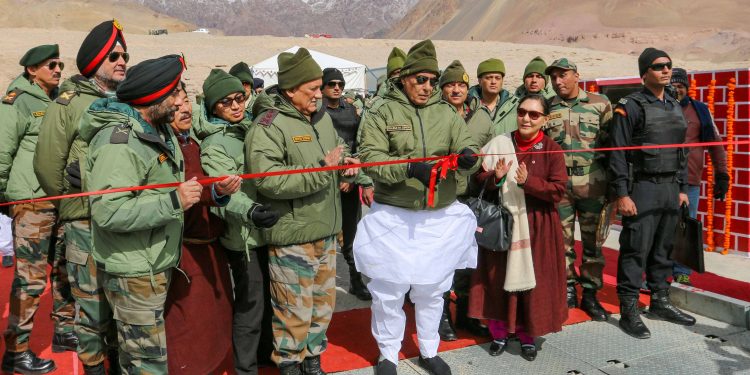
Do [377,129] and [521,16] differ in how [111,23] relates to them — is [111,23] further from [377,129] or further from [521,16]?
[521,16]

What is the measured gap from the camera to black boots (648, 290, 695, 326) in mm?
4727

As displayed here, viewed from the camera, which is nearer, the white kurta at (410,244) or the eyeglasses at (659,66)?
the white kurta at (410,244)

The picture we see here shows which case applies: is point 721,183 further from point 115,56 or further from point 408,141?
point 115,56

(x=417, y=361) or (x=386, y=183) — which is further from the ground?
(x=386, y=183)

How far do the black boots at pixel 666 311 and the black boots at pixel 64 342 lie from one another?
4301 mm

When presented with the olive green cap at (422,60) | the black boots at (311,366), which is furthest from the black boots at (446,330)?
the olive green cap at (422,60)

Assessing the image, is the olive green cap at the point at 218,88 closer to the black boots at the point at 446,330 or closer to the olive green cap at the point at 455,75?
the olive green cap at the point at 455,75

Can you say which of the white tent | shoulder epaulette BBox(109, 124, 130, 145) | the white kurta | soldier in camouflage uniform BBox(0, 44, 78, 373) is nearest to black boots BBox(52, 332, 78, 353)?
soldier in camouflage uniform BBox(0, 44, 78, 373)

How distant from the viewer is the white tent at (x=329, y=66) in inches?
684

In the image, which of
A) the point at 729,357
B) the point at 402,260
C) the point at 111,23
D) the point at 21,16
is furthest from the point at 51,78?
the point at 21,16

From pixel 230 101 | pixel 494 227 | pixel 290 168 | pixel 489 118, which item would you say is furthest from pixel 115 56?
pixel 489 118

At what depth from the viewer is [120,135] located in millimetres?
2703

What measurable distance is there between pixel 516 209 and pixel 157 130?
7.61ft

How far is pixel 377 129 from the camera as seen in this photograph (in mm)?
3861
